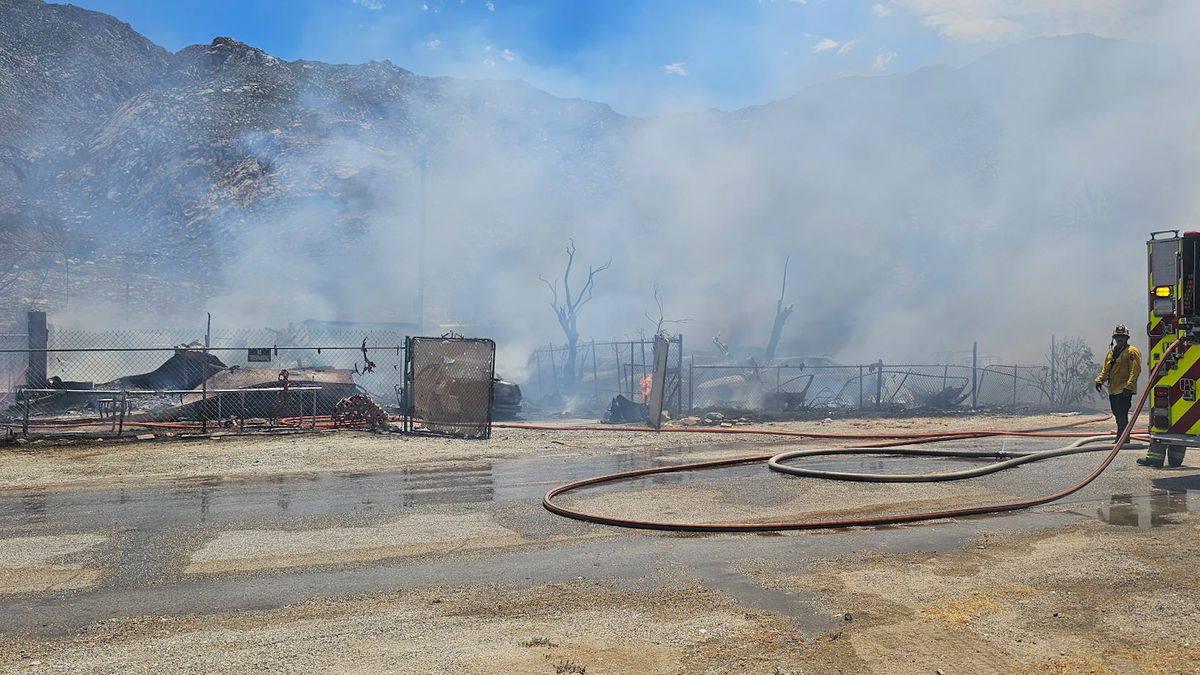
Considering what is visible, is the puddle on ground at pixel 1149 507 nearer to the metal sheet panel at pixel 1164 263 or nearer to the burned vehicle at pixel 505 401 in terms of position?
the metal sheet panel at pixel 1164 263

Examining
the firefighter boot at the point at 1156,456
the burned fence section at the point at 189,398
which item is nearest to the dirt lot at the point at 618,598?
the firefighter boot at the point at 1156,456

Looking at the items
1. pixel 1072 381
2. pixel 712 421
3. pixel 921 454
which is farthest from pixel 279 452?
pixel 1072 381

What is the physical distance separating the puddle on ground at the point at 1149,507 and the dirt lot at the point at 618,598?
0.17 ft

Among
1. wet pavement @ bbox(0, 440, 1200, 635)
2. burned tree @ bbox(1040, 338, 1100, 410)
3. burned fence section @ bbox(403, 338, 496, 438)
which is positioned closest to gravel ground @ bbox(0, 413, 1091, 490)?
burned fence section @ bbox(403, 338, 496, 438)

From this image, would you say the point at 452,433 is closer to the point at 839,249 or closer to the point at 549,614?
the point at 549,614

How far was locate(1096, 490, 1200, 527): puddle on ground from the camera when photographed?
261 inches

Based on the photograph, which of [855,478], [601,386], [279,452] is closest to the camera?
[855,478]

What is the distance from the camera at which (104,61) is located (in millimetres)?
78750

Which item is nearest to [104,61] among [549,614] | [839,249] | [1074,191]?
[839,249]

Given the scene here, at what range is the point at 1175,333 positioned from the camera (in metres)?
8.70

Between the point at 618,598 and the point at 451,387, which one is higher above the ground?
the point at 451,387

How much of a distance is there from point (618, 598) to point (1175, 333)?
23.7ft

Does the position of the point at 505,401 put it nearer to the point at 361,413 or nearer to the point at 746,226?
the point at 361,413

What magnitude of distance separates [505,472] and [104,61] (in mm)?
86658
